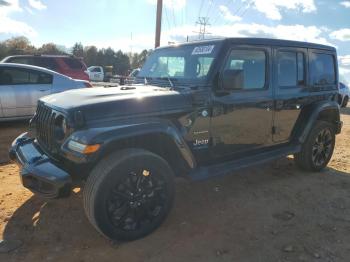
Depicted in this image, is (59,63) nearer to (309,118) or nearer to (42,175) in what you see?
(309,118)

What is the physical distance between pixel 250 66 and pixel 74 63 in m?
10.3

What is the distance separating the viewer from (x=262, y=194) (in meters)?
4.94

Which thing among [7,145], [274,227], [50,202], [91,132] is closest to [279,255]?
[274,227]

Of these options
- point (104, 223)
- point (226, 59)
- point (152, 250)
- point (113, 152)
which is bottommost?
point (152, 250)

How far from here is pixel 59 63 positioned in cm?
1340

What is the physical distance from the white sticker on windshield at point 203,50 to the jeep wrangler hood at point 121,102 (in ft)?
2.06

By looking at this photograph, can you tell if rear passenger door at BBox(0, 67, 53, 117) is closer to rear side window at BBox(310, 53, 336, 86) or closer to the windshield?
the windshield

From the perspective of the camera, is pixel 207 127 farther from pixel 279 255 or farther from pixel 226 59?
pixel 279 255

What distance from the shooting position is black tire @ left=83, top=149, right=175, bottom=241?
3305mm

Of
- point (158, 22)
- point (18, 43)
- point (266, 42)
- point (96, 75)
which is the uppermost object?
point (18, 43)

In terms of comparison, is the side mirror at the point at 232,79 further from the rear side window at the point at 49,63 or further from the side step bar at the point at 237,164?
the rear side window at the point at 49,63

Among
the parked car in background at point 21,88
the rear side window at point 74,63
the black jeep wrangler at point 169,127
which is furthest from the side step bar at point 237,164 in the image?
the rear side window at point 74,63

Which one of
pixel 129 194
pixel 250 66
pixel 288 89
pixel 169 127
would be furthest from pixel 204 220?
pixel 288 89

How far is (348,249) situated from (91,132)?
270 centimetres
